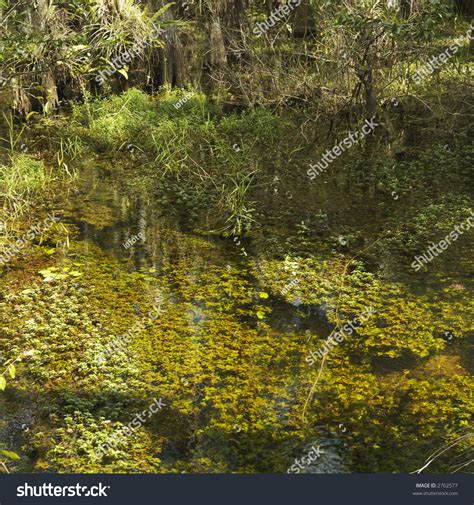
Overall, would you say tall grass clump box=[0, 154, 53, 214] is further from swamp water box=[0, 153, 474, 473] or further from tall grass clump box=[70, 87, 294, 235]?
tall grass clump box=[70, 87, 294, 235]

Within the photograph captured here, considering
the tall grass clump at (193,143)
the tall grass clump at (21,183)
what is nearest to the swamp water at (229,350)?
the tall grass clump at (193,143)

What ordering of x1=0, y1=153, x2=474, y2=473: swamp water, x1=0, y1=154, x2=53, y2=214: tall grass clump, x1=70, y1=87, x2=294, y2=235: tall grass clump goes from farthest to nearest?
x1=70, y1=87, x2=294, y2=235: tall grass clump, x1=0, y1=154, x2=53, y2=214: tall grass clump, x1=0, y1=153, x2=474, y2=473: swamp water

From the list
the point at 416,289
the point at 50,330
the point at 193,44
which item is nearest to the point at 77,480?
the point at 50,330

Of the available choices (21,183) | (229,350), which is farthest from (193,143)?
(229,350)

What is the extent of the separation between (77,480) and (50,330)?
182cm

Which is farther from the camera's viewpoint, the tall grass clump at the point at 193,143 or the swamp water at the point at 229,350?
the tall grass clump at the point at 193,143

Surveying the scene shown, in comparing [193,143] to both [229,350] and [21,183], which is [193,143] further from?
[229,350]

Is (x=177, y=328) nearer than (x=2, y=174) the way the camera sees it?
Yes

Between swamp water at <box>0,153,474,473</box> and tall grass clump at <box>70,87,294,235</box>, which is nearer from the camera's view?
swamp water at <box>0,153,474,473</box>

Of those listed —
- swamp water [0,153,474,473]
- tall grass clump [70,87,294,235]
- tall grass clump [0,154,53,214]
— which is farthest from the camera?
tall grass clump [70,87,294,235]

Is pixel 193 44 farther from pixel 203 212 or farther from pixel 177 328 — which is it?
pixel 177 328

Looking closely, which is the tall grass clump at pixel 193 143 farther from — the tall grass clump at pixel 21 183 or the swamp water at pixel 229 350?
the tall grass clump at pixel 21 183

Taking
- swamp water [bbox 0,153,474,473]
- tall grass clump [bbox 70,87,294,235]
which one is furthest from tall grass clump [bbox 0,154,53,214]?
tall grass clump [bbox 70,87,294,235]

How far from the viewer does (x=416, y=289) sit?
621cm
